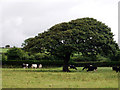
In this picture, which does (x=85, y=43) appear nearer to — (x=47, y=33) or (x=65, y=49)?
(x=65, y=49)

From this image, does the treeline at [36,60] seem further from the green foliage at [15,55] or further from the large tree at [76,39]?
the large tree at [76,39]

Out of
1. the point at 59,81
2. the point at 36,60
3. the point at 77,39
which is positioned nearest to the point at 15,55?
the point at 36,60

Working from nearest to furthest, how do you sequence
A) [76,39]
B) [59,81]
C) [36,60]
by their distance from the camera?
[59,81]
[76,39]
[36,60]

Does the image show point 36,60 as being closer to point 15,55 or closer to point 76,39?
point 15,55

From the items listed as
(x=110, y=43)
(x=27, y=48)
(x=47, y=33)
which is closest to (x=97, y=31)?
(x=110, y=43)

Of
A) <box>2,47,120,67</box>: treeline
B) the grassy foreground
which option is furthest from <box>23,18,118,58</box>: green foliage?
<box>2,47,120,67</box>: treeline

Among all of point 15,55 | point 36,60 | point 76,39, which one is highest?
point 76,39

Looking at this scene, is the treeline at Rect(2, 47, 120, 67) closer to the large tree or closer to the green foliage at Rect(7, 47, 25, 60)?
the green foliage at Rect(7, 47, 25, 60)

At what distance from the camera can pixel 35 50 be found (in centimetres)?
3612

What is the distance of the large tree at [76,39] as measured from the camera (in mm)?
34750

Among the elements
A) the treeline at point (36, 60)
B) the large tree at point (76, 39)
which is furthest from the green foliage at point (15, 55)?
the large tree at point (76, 39)

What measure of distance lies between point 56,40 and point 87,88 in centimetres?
2099

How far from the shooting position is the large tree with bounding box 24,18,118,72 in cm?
3475

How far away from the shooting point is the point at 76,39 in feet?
115
